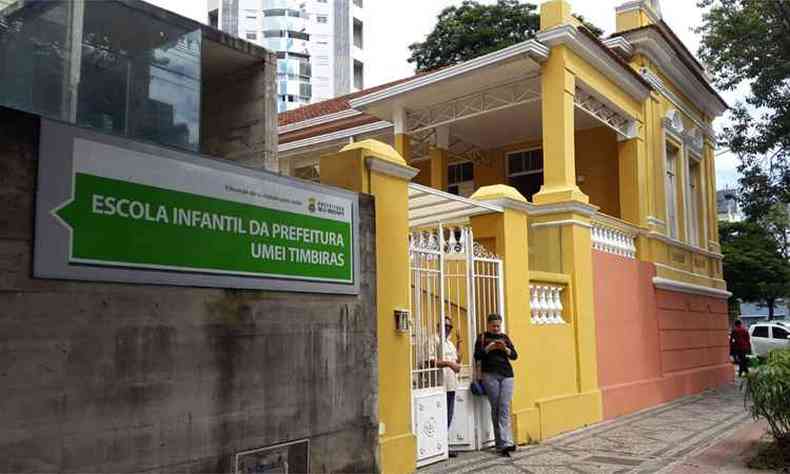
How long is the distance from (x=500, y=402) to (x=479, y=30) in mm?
21029

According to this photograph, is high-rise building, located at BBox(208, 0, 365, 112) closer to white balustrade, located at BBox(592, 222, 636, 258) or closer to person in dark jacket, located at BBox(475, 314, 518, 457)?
white balustrade, located at BBox(592, 222, 636, 258)

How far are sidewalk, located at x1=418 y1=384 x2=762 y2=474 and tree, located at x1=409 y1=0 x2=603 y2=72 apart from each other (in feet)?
58.8

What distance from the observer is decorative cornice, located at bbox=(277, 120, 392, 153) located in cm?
1556

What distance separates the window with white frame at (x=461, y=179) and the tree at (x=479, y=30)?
371 inches

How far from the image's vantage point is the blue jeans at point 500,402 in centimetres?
779

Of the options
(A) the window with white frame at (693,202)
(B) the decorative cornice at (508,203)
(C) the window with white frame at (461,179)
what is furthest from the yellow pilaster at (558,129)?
(A) the window with white frame at (693,202)

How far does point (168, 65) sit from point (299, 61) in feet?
186

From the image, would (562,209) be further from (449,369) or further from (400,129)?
(400,129)

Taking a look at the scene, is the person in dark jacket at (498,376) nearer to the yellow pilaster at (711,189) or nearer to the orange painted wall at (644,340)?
the orange painted wall at (644,340)

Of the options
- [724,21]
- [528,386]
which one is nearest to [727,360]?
[724,21]

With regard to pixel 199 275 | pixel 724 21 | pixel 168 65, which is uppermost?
pixel 724 21

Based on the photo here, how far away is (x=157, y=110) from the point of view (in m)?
5.32

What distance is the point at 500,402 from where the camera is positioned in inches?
307

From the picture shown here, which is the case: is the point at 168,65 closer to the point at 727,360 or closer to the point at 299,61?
the point at 727,360
